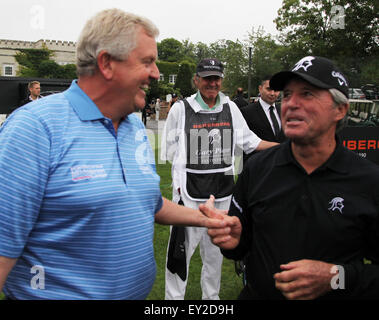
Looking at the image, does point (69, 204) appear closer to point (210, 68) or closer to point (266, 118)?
point (210, 68)

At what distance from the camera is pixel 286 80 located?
2082 mm

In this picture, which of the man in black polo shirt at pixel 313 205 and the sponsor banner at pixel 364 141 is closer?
the man in black polo shirt at pixel 313 205

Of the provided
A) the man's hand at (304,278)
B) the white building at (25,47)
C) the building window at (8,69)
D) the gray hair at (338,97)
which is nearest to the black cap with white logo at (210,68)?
the gray hair at (338,97)

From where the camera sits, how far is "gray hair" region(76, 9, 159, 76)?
6.16ft

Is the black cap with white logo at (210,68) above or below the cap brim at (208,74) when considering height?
above

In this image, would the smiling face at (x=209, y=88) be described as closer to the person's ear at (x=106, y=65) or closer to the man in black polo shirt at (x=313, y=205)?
the man in black polo shirt at (x=313, y=205)

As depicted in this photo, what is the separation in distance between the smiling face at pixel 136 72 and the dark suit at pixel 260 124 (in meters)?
3.02

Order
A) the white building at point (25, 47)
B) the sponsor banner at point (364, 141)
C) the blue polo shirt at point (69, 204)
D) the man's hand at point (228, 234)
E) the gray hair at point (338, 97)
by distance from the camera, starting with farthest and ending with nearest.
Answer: the white building at point (25, 47) < the sponsor banner at point (364, 141) < the man's hand at point (228, 234) < the gray hair at point (338, 97) < the blue polo shirt at point (69, 204)

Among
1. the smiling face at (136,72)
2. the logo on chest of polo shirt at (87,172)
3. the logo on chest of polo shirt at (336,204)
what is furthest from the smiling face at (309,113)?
the logo on chest of polo shirt at (87,172)

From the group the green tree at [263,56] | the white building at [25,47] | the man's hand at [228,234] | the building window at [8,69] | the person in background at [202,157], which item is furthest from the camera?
the building window at [8,69]

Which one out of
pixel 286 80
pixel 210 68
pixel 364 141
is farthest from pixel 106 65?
pixel 364 141

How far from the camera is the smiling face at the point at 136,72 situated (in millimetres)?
1961


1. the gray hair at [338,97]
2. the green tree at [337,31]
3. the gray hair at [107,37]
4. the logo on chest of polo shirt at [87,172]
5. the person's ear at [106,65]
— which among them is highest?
the green tree at [337,31]

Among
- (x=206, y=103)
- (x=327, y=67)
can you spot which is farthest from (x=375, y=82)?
(x=327, y=67)
